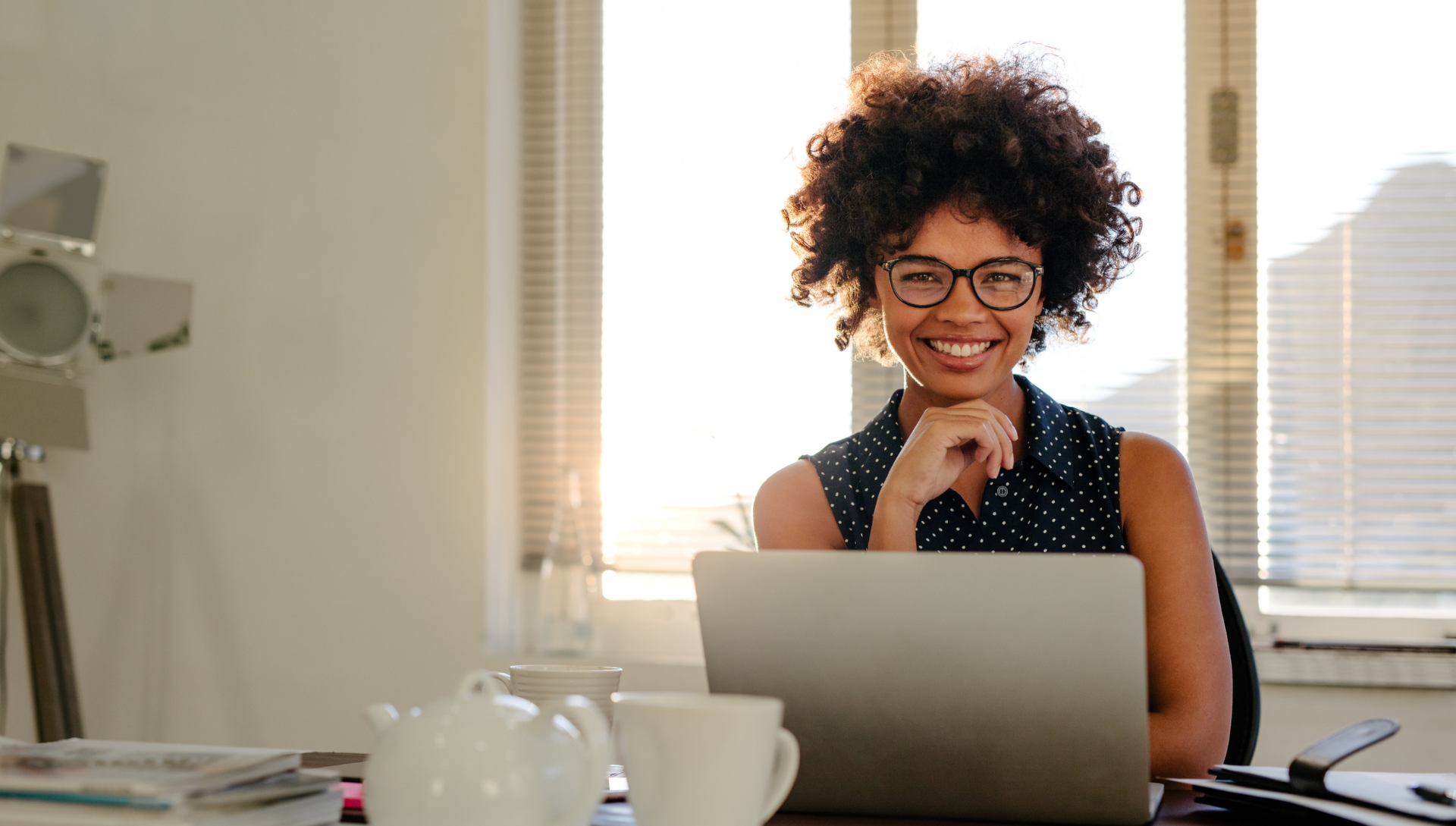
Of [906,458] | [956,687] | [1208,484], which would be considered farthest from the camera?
[1208,484]

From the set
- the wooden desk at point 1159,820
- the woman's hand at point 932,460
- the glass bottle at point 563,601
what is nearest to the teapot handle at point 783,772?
the wooden desk at point 1159,820

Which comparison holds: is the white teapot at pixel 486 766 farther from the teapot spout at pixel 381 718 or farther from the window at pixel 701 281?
the window at pixel 701 281

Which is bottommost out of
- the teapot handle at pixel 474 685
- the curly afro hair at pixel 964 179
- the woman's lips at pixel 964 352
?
the teapot handle at pixel 474 685

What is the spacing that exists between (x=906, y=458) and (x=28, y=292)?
193cm

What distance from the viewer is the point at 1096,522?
1.49 meters

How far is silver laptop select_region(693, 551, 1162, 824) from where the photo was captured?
0.73 m

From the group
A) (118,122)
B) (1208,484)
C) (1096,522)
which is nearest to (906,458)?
(1096,522)

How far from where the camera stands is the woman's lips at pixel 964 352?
4.84 feet

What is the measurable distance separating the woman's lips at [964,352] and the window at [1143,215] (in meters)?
1.15

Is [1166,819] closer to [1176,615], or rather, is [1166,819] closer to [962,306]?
[1176,615]

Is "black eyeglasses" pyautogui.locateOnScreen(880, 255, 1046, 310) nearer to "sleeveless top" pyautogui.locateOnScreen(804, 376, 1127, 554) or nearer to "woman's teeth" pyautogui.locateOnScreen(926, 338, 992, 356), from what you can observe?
"woman's teeth" pyautogui.locateOnScreen(926, 338, 992, 356)

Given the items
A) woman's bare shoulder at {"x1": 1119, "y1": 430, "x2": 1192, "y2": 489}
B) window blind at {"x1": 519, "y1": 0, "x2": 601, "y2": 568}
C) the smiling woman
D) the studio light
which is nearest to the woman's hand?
the smiling woman

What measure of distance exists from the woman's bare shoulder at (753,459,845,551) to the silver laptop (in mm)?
799

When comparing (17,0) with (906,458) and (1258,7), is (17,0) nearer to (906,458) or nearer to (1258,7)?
(906,458)
